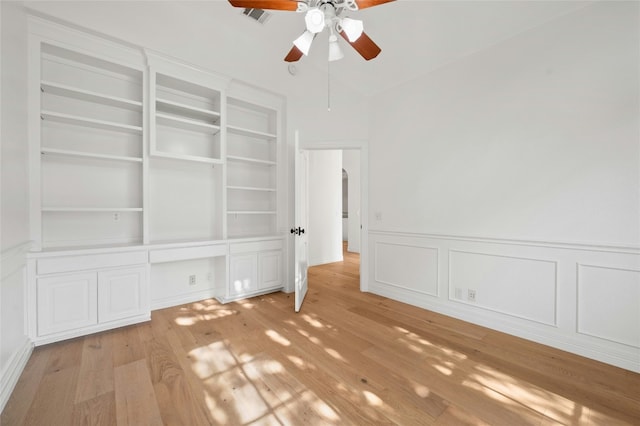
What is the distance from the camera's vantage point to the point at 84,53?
247 centimetres

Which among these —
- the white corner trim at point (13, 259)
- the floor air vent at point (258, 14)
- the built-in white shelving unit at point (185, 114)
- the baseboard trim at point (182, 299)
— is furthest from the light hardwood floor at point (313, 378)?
the floor air vent at point (258, 14)

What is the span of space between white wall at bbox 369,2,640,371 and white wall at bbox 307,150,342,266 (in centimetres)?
246

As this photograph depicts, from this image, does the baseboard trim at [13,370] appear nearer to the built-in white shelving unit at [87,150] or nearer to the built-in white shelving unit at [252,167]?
the built-in white shelving unit at [87,150]

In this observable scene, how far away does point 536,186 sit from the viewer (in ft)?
7.98

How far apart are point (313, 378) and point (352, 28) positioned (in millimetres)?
2538

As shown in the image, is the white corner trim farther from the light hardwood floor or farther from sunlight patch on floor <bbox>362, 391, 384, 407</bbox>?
sunlight patch on floor <bbox>362, 391, 384, 407</bbox>

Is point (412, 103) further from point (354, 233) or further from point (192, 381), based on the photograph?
point (354, 233)

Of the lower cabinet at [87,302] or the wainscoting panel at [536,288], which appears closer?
the wainscoting panel at [536,288]

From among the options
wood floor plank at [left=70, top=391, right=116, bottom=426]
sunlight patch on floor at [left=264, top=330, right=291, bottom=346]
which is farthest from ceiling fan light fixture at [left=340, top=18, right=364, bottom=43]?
wood floor plank at [left=70, top=391, right=116, bottom=426]

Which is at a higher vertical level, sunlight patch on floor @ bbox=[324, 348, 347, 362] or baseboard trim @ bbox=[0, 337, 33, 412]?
baseboard trim @ bbox=[0, 337, 33, 412]

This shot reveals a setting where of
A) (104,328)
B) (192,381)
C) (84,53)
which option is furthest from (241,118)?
(192,381)

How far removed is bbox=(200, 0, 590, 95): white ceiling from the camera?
242 centimetres

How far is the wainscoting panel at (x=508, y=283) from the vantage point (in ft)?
7.81

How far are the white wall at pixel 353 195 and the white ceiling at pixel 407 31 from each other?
10.8 ft
